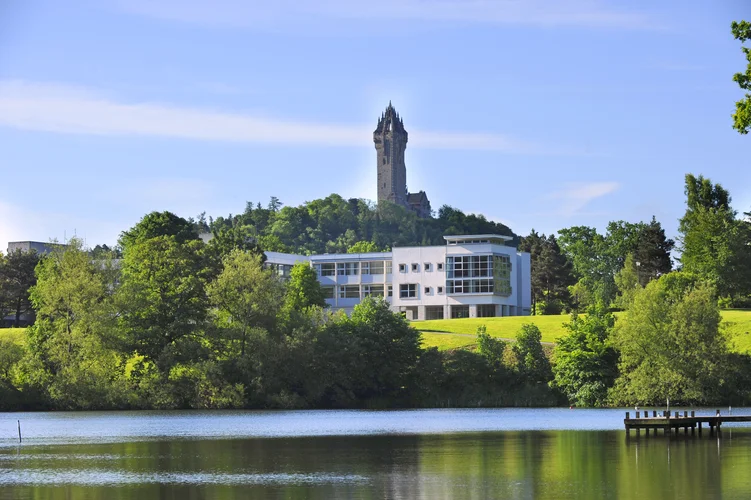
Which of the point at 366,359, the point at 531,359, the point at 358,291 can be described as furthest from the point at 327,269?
the point at 531,359

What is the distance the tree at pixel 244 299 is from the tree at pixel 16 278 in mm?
57686

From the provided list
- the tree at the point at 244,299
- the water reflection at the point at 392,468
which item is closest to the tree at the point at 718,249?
the tree at the point at 244,299

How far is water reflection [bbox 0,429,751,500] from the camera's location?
37938mm

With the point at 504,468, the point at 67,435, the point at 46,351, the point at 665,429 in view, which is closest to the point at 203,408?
the point at 46,351

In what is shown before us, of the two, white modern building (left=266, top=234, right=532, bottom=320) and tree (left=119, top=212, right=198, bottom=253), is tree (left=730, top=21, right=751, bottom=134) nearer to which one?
tree (left=119, top=212, right=198, bottom=253)

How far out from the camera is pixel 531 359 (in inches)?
4181

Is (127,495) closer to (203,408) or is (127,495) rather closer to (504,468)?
(504,468)

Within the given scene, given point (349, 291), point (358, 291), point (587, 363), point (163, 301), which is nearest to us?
point (587, 363)

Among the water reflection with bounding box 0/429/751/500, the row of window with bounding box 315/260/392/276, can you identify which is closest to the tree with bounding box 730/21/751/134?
the water reflection with bounding box 0/429/751/500

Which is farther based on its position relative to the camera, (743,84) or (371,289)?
(371,289)

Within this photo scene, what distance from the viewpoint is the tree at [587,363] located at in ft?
327

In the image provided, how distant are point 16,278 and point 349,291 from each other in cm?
5490

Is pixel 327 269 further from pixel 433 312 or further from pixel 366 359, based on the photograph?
pixel 366 359

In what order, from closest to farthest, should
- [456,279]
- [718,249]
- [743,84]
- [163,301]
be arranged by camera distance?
[743,84] → [163,301] → [718,249] → [456,279]
